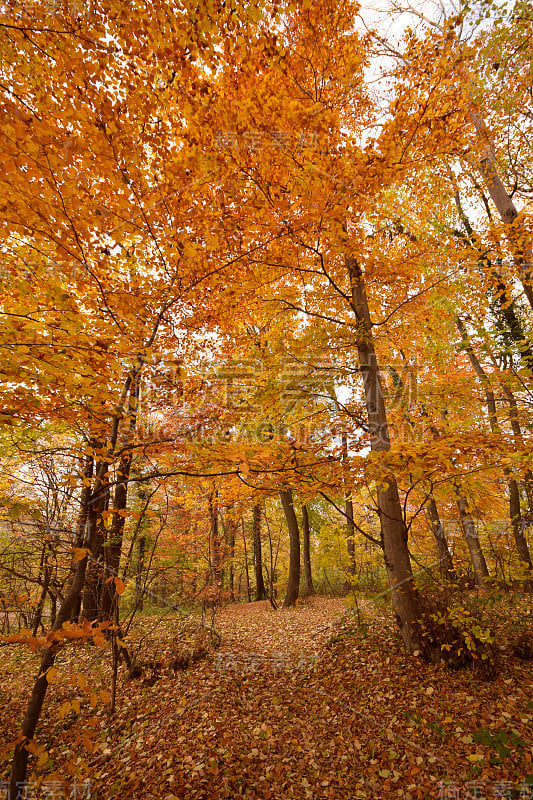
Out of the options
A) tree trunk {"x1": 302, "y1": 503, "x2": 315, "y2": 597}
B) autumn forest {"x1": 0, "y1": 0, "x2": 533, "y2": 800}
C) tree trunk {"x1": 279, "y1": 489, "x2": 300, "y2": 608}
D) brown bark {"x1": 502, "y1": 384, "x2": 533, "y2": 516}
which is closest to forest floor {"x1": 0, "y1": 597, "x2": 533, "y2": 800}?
autumn forest {"x1": 0, "y1": 0, "x2": 533, "y2": 800}

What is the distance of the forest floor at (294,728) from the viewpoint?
3.24 meters

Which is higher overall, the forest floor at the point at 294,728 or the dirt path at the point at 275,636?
the forest floor at the point at 294,728

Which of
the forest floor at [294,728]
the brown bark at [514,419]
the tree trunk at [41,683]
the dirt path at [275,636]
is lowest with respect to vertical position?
the dirt path at [275,636]

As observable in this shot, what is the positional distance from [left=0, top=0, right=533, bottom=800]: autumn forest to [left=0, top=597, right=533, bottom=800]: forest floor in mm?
33

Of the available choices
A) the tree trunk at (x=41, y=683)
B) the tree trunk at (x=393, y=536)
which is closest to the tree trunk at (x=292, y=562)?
the tree trunk at (x=393, y=536)

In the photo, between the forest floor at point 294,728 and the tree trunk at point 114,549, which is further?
the tree trunk at point 114,549

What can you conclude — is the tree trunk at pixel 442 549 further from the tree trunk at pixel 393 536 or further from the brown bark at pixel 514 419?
the brown bark at pixel 514 419

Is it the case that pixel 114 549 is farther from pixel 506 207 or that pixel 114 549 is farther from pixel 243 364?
pixel 506 207

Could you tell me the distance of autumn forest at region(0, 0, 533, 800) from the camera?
3.12 meters

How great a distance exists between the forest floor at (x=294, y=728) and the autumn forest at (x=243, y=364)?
3cm

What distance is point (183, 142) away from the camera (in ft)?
15.9

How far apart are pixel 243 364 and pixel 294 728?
590 cm

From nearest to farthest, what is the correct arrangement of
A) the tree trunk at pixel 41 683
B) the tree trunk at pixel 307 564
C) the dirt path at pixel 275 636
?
the tree trunk at pixel 41 683
the dirt path at pixel 275 636
the tree trunk at pixel 307 564

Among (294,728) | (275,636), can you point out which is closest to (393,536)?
(294,728)
